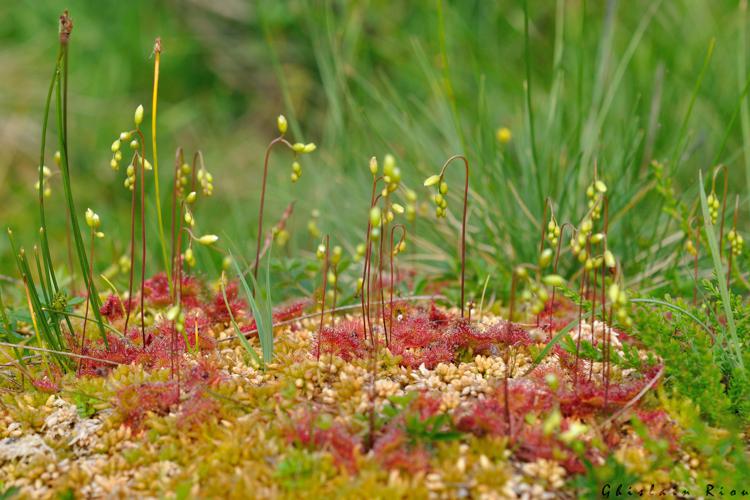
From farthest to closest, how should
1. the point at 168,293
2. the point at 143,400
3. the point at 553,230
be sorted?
the point at 168,293
the point at 553,230
the point at 143,400

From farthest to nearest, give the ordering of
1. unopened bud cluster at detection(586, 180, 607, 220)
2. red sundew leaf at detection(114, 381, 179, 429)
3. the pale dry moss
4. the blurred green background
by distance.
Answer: the blurred green background < unopened bud cluster at detection(586, 180, 607, 220) < red sundew leaf at detection(114, 381, 179, 429) < the pale dry moss

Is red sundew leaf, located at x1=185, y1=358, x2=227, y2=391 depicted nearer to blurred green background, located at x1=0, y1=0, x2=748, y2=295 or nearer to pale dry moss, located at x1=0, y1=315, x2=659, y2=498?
pale dry moss, located at x1=0, y1=315, x2=659, y2=498

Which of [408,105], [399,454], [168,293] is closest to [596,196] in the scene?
[399,454]

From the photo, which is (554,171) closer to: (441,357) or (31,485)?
(441,357)

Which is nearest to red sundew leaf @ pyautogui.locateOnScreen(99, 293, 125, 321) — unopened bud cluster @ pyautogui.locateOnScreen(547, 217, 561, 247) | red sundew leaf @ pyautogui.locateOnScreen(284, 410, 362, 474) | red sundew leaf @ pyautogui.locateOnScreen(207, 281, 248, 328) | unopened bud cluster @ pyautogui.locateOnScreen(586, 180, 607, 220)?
red sundew leaf @ pyautogui.locateOnScreen(207, 281, 248, 328)

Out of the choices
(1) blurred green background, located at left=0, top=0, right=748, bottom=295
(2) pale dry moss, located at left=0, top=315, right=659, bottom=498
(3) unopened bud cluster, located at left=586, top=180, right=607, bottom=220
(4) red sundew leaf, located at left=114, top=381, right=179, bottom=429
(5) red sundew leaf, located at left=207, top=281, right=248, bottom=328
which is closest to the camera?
(2) pale dry moss, located at left=0, top=315, right=659, bottom=498

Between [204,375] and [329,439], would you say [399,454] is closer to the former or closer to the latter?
[329,439]

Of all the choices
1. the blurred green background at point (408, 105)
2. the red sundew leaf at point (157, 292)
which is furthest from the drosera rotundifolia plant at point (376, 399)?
the blurred green background at point (408, 105)

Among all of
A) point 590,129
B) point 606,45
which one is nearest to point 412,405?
point 590,129

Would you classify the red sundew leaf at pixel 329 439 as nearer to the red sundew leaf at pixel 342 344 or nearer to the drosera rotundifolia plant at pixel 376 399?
the drosera rotundifolia plant at pixel 376 399
